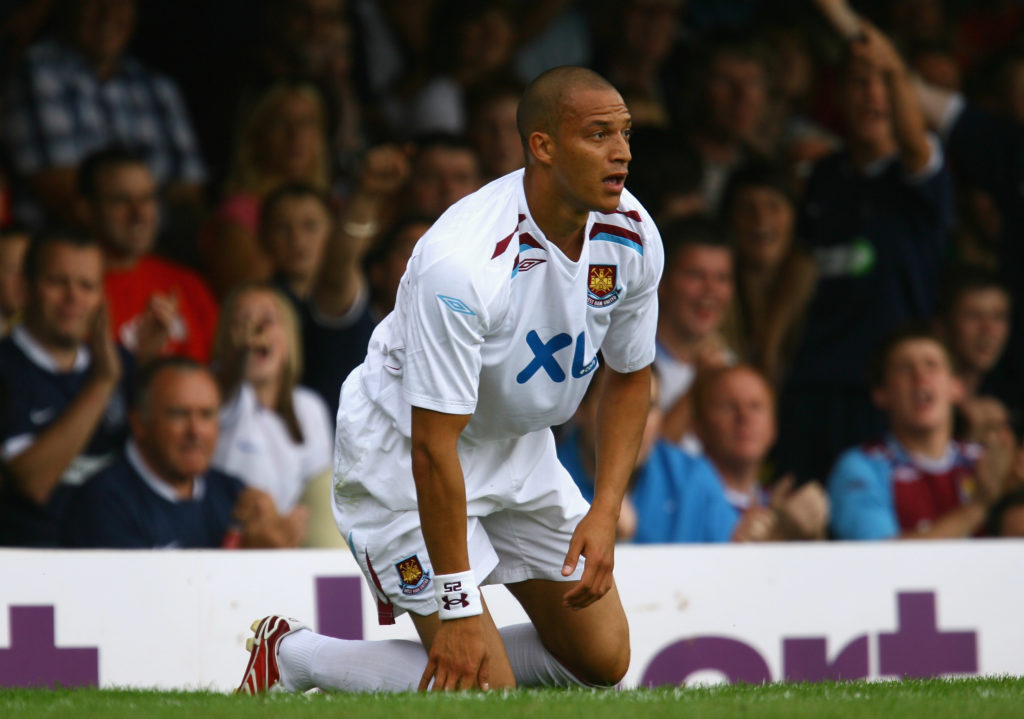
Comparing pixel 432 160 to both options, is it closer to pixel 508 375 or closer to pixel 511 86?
pixel 511 86

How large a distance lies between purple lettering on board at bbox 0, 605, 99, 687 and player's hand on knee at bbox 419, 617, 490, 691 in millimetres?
2255

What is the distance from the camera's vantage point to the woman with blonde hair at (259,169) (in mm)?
8453

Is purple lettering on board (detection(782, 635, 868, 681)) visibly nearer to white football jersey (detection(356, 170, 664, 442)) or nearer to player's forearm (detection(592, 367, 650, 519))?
player's forearm (detection(592, 367, 650, 519))

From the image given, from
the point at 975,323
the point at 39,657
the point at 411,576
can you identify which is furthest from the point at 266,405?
the point at 975,323

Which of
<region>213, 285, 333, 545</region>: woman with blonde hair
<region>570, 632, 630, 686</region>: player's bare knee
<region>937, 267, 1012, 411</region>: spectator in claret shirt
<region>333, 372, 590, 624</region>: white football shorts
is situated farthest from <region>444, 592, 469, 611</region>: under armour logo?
<region>937, 267, 1012, 411</region>: spectator in claret shirt

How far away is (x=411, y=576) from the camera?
462 cm

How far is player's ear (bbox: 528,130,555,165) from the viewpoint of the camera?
4324 millimetres

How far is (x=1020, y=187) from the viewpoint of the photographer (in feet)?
30.6

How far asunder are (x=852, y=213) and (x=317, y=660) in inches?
201

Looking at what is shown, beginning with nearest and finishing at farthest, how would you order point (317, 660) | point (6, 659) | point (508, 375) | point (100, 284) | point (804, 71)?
point (508, 375) < point (317, 660) < point (6, 659) < point (100, 284) < point (804, 71)

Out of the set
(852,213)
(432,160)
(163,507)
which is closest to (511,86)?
(432,160)

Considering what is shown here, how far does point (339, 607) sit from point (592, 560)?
90.6 inches

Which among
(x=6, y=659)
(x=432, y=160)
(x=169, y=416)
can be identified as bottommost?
(x=6, y=659)

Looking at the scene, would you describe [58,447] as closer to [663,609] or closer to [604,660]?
[663,609]
